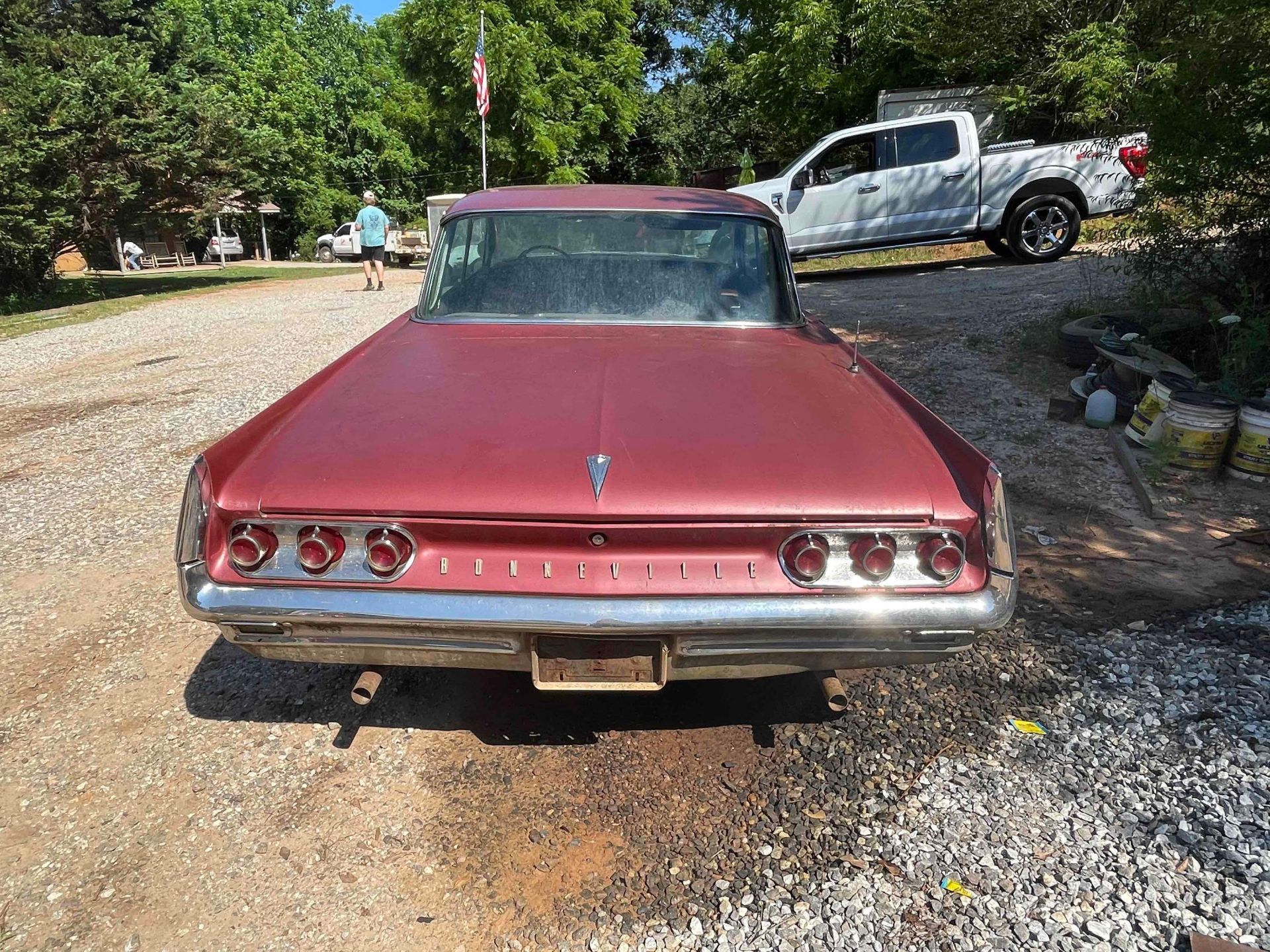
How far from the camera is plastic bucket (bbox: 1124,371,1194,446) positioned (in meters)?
4.94

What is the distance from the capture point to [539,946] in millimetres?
2076

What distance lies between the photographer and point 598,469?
227 cm

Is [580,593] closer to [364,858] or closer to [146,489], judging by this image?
[364,858]

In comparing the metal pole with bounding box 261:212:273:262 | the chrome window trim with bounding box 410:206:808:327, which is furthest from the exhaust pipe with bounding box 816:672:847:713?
the metal pole with bounding box 261:212:273:262

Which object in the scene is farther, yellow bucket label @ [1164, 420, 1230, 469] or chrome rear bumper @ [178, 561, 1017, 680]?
yellow bucket label @ [1164, 420, 1230, 469]

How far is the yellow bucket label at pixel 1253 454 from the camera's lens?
4.58m

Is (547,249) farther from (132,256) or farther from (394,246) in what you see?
(132,256)

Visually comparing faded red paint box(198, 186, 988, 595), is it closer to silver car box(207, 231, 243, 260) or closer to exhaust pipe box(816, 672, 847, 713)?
exhaust pipe box(816, 672, 847, 713)

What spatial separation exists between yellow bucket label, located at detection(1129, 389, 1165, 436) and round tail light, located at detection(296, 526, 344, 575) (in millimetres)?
4790

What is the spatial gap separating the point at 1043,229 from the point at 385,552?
12.2m

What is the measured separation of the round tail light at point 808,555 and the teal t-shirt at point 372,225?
14.1m

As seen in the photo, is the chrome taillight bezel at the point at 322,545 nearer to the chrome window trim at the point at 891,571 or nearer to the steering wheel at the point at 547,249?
the chrome window trim at the point at 891,571

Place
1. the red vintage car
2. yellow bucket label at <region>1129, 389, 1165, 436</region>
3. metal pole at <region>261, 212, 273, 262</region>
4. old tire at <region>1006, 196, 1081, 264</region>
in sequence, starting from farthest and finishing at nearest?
metal pole at <region>261, 212, 273, 262</region>, old tire at <region>1006, 196, 1081, 264</region>, yellow bucket label at <region>1129, 389, 1165, 436</region>, the red vintage car

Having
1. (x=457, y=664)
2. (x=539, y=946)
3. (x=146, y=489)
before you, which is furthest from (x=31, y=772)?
(x=146, y=489)
